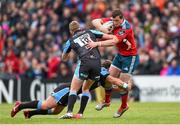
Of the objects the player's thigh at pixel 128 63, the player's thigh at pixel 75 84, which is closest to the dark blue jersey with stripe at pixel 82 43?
the player's thigh at pixel 75 84

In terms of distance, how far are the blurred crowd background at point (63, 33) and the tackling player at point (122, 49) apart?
30.1 ft

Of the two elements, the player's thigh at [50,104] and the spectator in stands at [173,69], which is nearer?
the player's thigh at [50,104]

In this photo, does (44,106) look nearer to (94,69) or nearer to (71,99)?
(71,99)

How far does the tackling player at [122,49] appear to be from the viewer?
1803 cm

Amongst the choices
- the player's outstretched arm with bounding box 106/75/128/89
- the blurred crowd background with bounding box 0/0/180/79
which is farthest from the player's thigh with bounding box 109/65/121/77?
the blurred crowd background with bounding box 0/0/180/79

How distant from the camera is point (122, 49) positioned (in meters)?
18.8

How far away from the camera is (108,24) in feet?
59.8

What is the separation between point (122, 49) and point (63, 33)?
12.5 metres

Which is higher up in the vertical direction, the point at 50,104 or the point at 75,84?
the point at 75,84

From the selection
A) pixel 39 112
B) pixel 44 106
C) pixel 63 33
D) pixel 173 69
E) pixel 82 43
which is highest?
pixel 82 43

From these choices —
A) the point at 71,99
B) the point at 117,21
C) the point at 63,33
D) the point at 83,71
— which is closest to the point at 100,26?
the point at 117,21

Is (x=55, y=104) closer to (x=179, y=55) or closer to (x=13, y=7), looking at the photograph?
(x=179, y=55)

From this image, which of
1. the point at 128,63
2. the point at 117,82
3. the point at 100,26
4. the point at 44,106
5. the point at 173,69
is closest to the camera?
the point at 44,106

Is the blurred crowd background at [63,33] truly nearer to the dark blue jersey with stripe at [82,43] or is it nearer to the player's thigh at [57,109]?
the player's thigh at [57,109]
